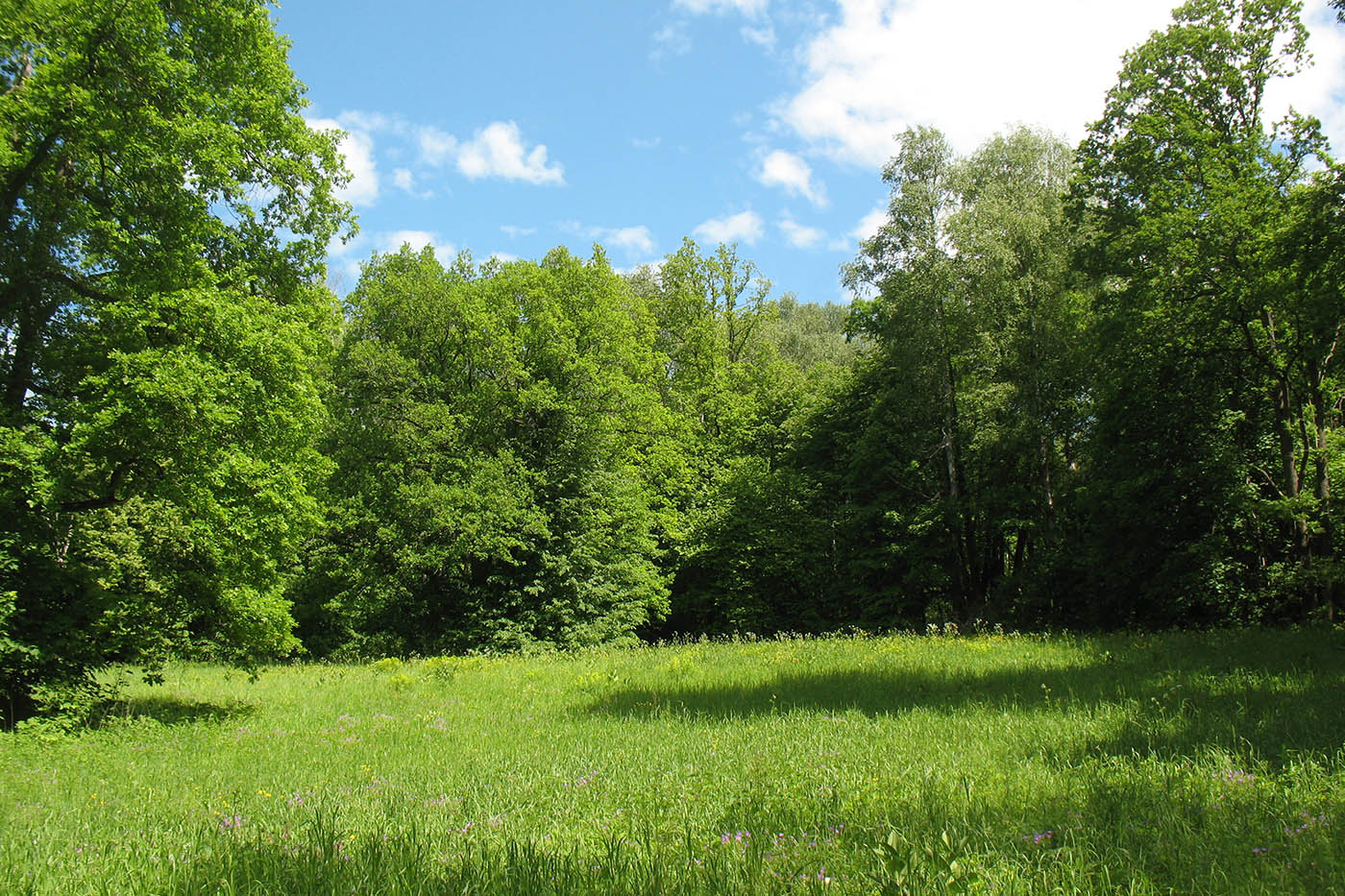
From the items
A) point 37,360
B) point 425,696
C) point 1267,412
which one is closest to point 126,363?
point 37,360

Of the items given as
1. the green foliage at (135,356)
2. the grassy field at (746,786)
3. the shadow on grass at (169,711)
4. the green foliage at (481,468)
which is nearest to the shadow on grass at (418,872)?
the grassy field at (746,786)

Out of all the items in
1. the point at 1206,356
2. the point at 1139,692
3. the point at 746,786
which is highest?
the point at 1206,356

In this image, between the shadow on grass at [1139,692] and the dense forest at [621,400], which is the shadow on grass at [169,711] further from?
the shadow on grass at [1139,692]

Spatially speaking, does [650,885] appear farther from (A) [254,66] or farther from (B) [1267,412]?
(B) [1267,412]

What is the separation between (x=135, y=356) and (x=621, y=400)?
737 inches

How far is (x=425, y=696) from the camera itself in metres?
13.1

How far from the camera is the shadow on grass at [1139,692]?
6.78 meters

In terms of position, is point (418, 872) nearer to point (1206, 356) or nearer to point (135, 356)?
point (135, 356)

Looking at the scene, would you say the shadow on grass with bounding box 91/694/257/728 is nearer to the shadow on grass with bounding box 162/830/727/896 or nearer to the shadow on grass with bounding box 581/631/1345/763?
the shadow on grass with bounding box 581/631/1345/763

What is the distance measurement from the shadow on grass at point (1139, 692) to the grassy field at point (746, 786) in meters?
0.06

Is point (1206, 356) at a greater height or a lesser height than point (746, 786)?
greater

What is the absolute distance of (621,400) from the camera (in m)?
27.9

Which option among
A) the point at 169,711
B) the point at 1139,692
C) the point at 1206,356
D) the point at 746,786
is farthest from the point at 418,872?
the point at 1206,356

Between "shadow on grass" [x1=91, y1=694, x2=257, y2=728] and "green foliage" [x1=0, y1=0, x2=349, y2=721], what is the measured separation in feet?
2.00
